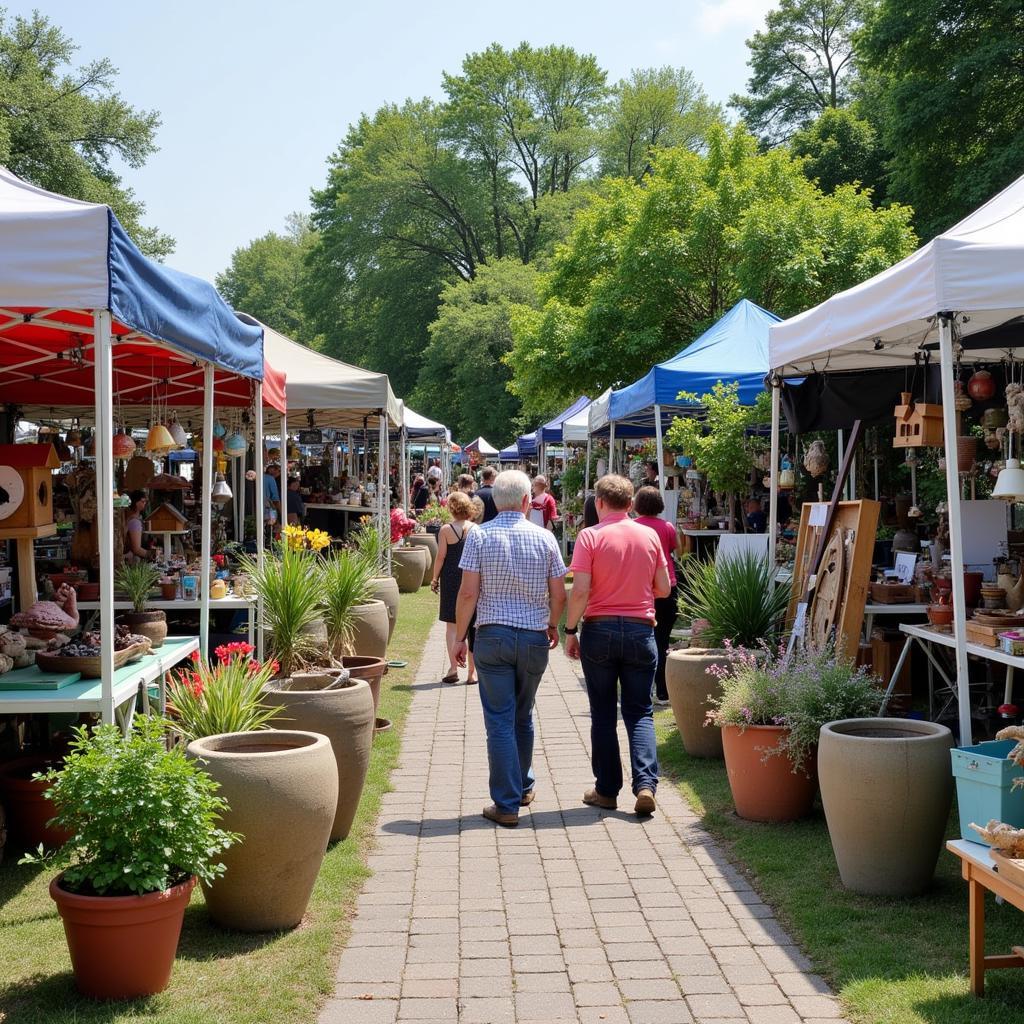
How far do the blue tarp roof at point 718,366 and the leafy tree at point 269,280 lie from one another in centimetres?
5764

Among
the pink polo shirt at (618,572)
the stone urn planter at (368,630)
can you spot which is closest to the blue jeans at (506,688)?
the pink polo shirt at (618,572)

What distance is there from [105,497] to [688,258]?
1644cm

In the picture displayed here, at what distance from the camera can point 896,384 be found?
8914 millimetres

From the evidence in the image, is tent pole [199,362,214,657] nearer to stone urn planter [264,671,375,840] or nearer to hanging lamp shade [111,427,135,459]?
hanging lamp shade [111,427,135,459]

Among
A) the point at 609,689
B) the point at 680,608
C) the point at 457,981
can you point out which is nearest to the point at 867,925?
the point at 457,981

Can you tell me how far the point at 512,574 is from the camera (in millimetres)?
6168

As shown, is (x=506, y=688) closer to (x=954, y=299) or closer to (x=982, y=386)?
(x=954, y=299)

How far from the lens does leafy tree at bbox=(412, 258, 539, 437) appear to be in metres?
41.5

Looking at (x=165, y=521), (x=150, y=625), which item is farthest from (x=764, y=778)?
(x=165, y=521)

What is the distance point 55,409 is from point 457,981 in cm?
1090

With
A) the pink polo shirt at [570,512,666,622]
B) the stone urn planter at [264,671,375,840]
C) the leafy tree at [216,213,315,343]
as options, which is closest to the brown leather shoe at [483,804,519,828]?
the stone urn planter at [264,671,375,840]

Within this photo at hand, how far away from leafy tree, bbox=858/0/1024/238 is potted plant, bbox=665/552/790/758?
47.9ft

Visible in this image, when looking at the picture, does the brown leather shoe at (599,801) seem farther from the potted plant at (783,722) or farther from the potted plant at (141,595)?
the potted plant at (141,595)

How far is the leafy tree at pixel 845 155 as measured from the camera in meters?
28.3
